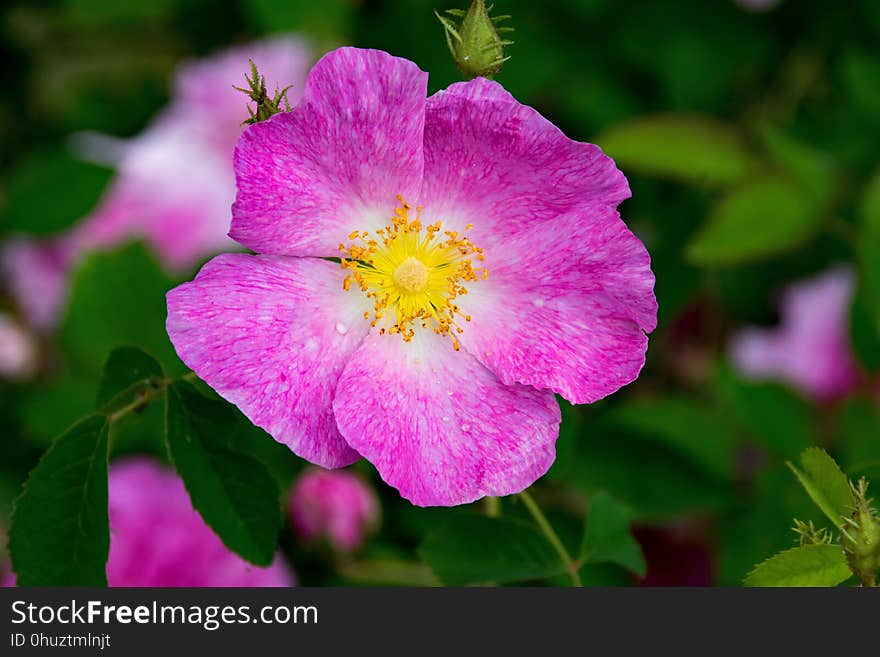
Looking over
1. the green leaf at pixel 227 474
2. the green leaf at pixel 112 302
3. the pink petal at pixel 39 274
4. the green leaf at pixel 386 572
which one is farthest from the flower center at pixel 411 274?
the pink petal at pixel 39 274

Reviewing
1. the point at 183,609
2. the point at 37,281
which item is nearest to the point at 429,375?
the point at 183,609

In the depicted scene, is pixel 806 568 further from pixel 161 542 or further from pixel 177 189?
pixel 177 189

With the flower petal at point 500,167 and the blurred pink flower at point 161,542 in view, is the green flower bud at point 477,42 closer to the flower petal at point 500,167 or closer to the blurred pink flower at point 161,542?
the flower petal at point 500,167

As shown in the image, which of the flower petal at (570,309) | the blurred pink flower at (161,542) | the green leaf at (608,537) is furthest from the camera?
the blurred pink flower at (161,542)

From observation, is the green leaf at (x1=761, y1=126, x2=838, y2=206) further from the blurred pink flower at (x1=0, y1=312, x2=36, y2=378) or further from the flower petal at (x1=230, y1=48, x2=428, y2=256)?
the blurred pink flower at (x1=0, y1=312, x2=36, y2=378)

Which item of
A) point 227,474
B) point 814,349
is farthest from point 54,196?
point 814,349

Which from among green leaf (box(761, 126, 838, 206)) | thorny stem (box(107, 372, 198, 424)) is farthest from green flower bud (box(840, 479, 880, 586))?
green leaf (box(761, 126, 838, 206))

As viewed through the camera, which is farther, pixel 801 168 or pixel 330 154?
pixel 801 168
